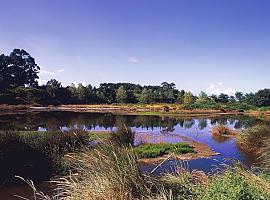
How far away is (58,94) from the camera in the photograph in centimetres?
8381

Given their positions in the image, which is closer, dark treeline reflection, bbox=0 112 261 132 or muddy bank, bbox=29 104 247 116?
dark treeline reflection, bbox=0 112 261 132

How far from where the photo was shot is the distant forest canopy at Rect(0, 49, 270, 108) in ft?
252

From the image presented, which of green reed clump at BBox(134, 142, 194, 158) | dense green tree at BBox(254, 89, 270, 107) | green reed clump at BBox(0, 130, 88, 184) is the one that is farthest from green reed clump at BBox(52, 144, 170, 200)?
dense green tree at BBox(254, 89, 270, 107)

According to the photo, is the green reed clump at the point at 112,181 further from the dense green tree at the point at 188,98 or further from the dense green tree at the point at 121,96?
the dense green tree at the point at 188,98

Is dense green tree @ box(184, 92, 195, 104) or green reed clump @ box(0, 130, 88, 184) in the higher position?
dense green tree @ box(184, 92, 195, 104)

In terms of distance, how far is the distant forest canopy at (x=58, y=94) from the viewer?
252ft

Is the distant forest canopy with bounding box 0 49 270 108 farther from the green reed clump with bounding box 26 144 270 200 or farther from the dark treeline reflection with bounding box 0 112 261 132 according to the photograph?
the green reed clump with bounding box 26 144 270 200

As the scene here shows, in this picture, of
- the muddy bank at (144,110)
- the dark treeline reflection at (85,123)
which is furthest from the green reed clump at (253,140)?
the muddy bank at (144,110)

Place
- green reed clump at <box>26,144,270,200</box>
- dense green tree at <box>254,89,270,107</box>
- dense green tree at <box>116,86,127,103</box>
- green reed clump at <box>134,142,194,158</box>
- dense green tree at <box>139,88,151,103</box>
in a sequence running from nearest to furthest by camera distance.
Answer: green reed clump at <box>26,144,270,200</box> → green reed clump at <box>134,142,194,158</box> → dense green tree at <box>116,86,127,103</box> → dense green tree at <box>139,88,151,103</box> → dense green tree at <box>254,89,270,107</box>

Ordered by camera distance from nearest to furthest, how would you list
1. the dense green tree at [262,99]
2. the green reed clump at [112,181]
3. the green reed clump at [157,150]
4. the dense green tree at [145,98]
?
the green reed clump at [112,181], the green reed clump at [157,150], the dense green tree at [145,98], the dense green tree at [262,99]

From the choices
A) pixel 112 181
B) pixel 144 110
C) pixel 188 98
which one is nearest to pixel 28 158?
pixel 112 181

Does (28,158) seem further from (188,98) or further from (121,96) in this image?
(188,98)

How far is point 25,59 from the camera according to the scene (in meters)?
100

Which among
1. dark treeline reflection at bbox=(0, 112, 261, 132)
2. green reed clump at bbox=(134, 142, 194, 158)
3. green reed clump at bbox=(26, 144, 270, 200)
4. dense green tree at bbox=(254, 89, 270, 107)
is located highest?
dense green tree at bbox=(254, 89, 270, 107)
